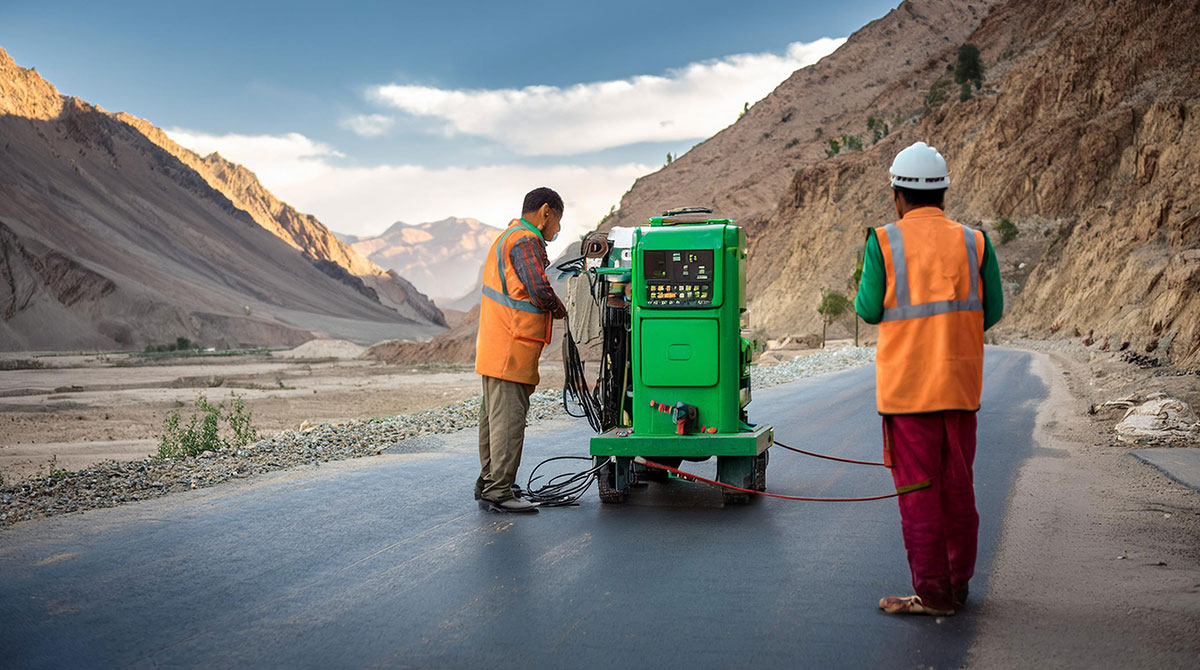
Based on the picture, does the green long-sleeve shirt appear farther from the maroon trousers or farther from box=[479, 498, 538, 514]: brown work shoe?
box=[479, 498, 538, 514]: brown work shoe

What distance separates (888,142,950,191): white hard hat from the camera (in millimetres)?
5035

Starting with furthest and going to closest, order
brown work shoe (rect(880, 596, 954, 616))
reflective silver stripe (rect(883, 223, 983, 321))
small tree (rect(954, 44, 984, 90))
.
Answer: small tree (rect(954, 44, 984, 90)) → reflective silver stripe (rect(883, 223, 983, 321)) → brown work shoe (rect(880, 596, 954, 616))

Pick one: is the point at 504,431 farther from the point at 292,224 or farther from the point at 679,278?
the point at 292,224

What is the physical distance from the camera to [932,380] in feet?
15.7

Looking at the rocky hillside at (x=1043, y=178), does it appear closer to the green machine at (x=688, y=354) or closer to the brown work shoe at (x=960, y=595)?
the green machine at (x=688, y=354)

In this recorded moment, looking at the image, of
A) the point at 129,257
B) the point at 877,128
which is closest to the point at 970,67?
the point at 877,128

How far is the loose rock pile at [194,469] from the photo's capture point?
26.2ft

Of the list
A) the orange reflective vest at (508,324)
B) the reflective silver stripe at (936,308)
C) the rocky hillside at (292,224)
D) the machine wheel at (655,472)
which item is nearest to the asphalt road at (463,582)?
the machine wheel at (655,472)

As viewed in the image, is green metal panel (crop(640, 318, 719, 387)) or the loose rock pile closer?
green metal panel (crop(640, 318, 719, 387))

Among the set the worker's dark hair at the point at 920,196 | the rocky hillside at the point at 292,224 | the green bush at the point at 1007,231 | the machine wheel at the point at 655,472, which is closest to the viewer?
the worker's dark hair at the point at 920,196

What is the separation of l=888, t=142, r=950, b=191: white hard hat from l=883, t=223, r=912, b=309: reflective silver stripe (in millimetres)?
302

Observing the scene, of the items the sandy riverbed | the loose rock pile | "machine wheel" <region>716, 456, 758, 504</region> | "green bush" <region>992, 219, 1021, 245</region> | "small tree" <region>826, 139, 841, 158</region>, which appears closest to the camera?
"machine wheel" <region>716, 456, 758, 504</region>

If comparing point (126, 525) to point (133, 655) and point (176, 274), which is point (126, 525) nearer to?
point (133, 655)

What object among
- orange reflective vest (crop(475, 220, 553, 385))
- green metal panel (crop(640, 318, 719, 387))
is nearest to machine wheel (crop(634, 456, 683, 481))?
green metal panel (crop(640, 318, 719, 387))
